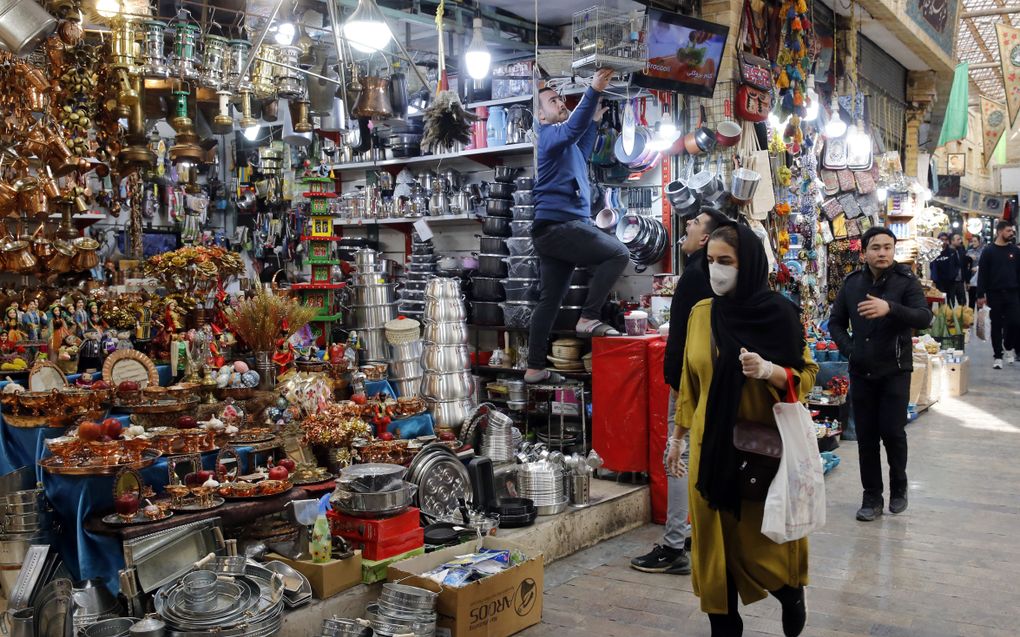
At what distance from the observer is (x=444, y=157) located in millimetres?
7961

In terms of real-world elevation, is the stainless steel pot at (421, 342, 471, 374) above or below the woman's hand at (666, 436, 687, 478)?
above

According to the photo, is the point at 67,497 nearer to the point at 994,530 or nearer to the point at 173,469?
the point at 173,469

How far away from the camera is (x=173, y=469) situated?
371 centimetres

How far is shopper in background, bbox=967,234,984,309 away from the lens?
621 inches

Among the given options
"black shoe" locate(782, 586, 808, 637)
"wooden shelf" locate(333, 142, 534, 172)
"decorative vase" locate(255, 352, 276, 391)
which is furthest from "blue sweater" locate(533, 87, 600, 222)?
"black shoe" locate(782, 586, 808, 637)

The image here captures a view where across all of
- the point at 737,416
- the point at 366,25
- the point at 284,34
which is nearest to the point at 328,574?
the point at 737,416

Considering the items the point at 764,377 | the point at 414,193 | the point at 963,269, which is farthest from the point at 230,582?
the point at 963,269

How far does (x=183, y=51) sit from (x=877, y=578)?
427cm

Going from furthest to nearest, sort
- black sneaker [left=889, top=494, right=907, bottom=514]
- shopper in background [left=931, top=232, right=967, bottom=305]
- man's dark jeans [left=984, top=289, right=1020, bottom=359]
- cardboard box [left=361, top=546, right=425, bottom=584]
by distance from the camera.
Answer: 1. shopper in background [left=931, top=232, right=967, bottom=305]
2. man's dark jeans [left=984, top=289, right=1020, bottom=359]
3. black sneaker [left=889, top=494, right=907, bottom=514]
4. cardboard box [left=361, top=546, right=425, bottom=584]

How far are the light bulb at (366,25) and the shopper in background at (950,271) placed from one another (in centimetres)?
1201

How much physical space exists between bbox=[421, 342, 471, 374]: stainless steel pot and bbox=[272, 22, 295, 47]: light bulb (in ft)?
6.68

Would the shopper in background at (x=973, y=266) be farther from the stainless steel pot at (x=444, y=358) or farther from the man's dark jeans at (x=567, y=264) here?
the stainless steel pot at (x=444, y=358)

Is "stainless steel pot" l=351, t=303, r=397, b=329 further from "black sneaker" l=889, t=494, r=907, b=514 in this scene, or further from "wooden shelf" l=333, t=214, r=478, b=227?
"black sneaker" l=889, t=494, r=907, b=514

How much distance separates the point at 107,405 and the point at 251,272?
530cm
